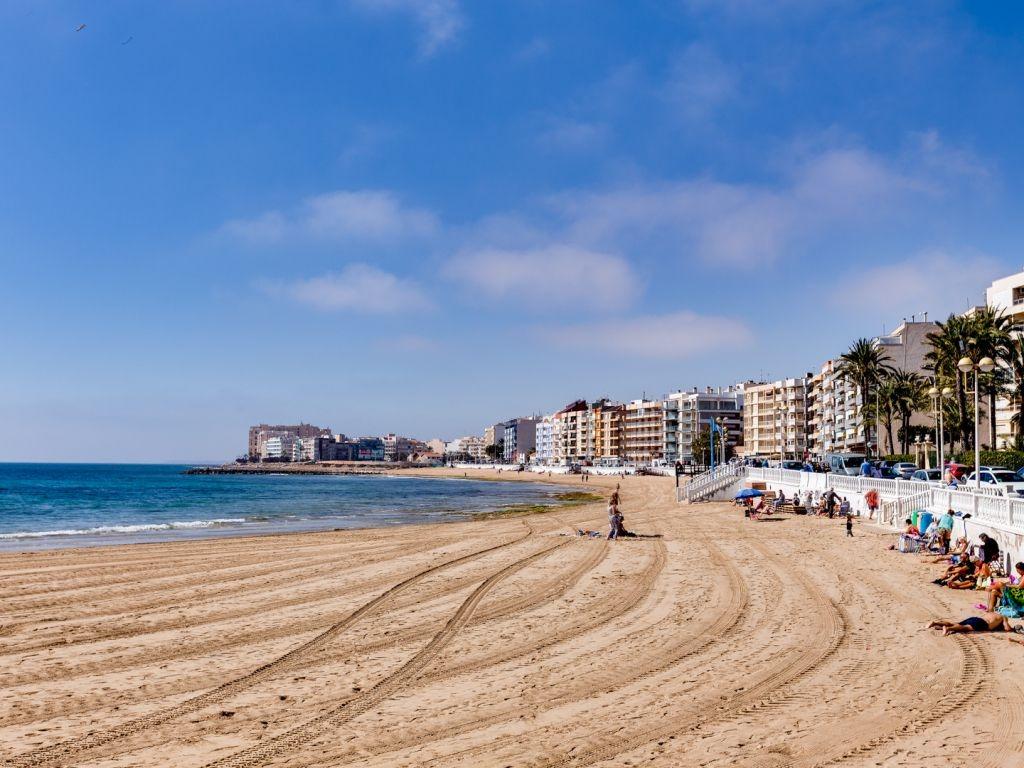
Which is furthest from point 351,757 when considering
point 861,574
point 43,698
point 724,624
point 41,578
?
point 41,578

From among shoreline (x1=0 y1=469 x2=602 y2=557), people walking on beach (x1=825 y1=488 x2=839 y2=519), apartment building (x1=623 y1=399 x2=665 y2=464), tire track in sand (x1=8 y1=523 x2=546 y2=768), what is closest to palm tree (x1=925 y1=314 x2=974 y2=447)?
people walking on beach (x1=825 y1=488 x2=839 y2=519)

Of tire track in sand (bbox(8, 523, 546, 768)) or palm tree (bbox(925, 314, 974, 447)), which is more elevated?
palm tree (bbox(925, 314, 974, 447))

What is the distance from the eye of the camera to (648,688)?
1008 centimetres

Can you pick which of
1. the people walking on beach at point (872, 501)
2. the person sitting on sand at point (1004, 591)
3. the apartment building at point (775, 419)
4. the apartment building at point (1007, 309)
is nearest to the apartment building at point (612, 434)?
the apartment building at point (775, 419)

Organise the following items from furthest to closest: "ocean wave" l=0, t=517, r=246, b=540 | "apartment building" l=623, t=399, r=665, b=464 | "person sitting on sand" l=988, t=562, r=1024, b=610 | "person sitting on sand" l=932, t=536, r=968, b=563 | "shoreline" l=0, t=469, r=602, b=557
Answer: "apartment building" l=623, t=399, r=665, b=464, "ocean wave" l=0, t=517, r=246, b=540, "shoreline" l=0, t=469, r=602, b=557, "person sitting on sand" l=932, t=536, r=968, b=563, "person sitting on sand" l=988, t=562, r=1024, b=610

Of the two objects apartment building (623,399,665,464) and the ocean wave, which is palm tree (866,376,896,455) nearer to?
the ocean wave

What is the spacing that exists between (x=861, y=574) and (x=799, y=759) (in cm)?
1273

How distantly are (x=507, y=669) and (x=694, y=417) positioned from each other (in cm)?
15885

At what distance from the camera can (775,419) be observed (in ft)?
452

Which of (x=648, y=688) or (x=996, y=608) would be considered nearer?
(x=648, y=688)

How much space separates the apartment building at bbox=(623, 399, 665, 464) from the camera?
17775cm

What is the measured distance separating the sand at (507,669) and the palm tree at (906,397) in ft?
202

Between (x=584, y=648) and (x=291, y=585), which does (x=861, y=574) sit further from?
(x=291, y=585)

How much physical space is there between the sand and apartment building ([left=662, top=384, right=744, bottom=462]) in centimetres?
14569
